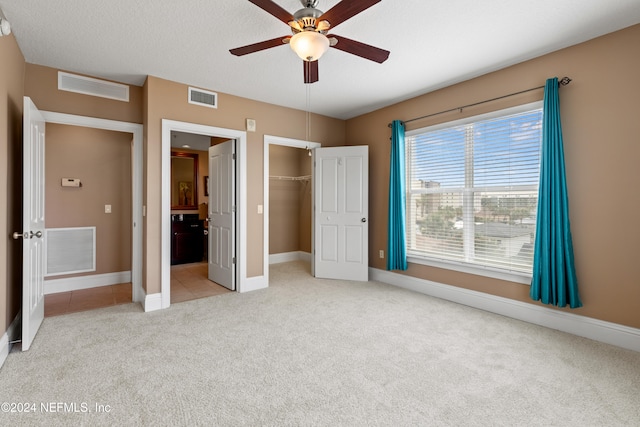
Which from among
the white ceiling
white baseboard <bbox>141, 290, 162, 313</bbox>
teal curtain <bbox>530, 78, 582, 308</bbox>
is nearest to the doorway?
white baseboard <bbox>141, 290, 162, 313</bbox>

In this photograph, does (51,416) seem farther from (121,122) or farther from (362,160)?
(362,160)

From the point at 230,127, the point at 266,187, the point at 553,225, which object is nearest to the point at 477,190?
the point at 553,225

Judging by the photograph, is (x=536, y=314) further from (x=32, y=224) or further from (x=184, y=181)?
(x=184, y=181)

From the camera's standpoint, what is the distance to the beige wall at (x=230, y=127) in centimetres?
361

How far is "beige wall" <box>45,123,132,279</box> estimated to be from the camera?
A: 4285mm

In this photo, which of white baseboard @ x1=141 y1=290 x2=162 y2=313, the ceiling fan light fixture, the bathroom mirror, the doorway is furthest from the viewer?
the bathroom mirror

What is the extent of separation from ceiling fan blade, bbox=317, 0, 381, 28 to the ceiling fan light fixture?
0.35 ft

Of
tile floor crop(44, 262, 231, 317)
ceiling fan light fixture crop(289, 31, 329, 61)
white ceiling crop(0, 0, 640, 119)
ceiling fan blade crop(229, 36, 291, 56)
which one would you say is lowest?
tile floor crop(44, 262, 231, 317)

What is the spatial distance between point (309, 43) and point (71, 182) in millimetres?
4255

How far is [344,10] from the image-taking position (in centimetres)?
183

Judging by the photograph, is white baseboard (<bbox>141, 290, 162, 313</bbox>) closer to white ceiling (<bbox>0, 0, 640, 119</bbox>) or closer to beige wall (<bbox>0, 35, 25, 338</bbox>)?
beige wall (<bbox>0, 35, 25, 338</bbox>)

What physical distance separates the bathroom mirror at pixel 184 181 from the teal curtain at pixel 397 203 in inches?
167

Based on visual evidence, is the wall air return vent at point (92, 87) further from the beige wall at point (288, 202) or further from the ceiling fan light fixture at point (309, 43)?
the beige wall at point (288, 202)

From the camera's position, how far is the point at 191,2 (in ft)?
7.52
